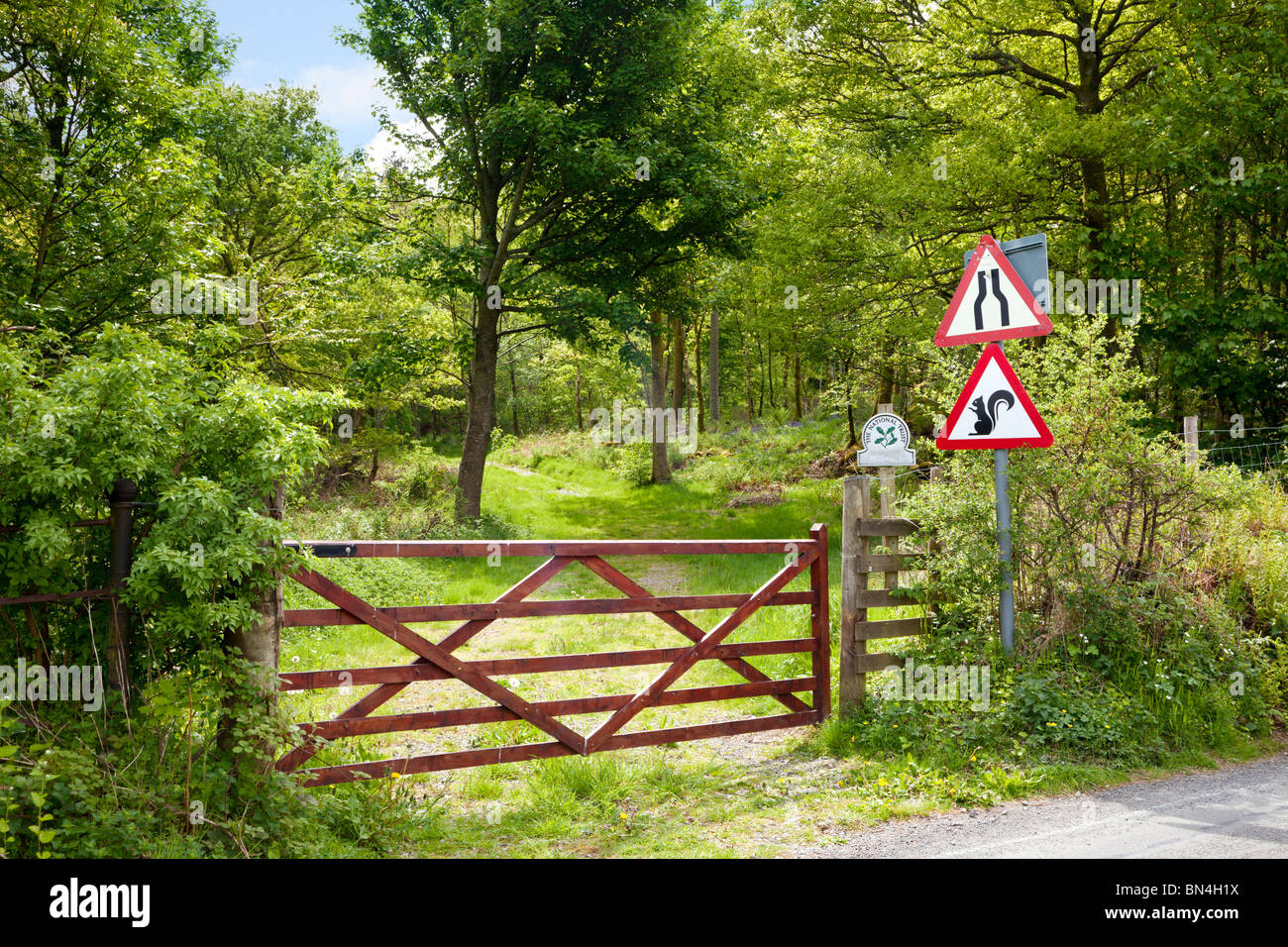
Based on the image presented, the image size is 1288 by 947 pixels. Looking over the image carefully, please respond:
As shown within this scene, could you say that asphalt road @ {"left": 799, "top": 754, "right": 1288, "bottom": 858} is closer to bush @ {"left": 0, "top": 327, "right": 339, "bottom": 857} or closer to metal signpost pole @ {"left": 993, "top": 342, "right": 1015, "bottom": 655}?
metal signpost pole @ {"left": 993, "top": 342, "right": 1015, "bottom": 655}

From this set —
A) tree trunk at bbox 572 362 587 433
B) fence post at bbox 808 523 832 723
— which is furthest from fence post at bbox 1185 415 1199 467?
tree trunk at bbox 572 362 587 433

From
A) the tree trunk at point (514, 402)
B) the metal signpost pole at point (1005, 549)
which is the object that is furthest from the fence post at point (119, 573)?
the tree trunk at point (514, 402)

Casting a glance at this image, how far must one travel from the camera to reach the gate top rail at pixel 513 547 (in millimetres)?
4688

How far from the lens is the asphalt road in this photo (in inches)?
161

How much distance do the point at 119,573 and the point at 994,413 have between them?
5603mm

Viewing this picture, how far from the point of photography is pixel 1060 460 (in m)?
6.42

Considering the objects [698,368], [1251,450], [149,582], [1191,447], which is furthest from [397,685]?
[698,368]

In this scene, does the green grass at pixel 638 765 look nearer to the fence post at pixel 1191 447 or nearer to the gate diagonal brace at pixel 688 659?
the gate diagonal brace at pixel 688 659

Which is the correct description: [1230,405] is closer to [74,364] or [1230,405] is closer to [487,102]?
[487,102]

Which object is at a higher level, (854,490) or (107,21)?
(107,21)

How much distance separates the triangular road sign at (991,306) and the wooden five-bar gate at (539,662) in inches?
74.2

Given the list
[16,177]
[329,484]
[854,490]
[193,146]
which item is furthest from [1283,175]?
[329,484]

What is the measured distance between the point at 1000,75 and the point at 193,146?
14.4m
